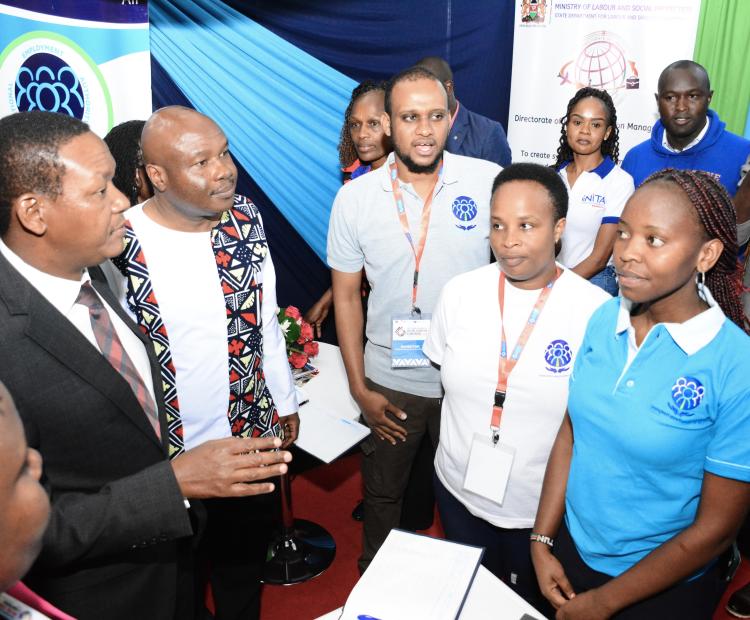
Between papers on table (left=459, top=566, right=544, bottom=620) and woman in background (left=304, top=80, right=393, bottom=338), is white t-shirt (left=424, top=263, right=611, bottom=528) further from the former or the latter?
woman in background (left=304, top=80, right=393, bottom=338)

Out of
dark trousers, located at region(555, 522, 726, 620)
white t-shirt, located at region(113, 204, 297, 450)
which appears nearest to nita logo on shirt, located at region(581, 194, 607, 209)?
white t-shirt, located at region(113, 204, 297, 450)

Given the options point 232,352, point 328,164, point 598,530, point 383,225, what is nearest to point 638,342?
point 598,530

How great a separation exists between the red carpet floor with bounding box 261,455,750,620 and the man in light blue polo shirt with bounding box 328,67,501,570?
73cm

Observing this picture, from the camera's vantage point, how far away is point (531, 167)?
1.80 metres

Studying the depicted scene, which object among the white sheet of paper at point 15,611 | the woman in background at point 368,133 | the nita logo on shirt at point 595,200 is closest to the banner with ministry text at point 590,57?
the nita logo on shirt at point 595,200

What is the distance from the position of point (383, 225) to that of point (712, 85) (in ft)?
9.20

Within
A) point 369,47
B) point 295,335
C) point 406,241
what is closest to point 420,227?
point 406,241

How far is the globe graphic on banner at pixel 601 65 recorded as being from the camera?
12.9 feet

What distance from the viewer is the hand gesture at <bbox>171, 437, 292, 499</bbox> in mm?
1360

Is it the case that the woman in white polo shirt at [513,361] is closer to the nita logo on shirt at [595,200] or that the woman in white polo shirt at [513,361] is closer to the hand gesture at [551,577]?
the hand gesture at [551,577]

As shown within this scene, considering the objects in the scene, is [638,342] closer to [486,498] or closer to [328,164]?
[486,498]

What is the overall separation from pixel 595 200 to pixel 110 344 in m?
2.57

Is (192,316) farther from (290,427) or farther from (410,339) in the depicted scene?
(410,339)

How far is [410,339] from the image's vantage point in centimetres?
221
